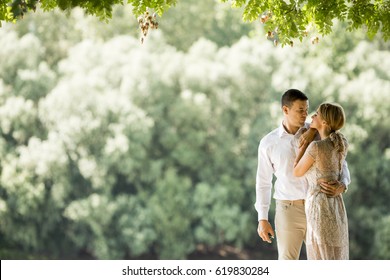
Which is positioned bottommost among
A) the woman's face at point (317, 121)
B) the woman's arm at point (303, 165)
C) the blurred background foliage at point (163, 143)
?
the woman's arm at point (303, 165)

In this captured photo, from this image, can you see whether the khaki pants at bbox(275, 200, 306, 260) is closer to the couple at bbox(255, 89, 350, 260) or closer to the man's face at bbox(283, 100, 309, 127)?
the couple at bbox(255, 89, 350, 260)

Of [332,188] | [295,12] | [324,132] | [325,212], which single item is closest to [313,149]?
[324,132]

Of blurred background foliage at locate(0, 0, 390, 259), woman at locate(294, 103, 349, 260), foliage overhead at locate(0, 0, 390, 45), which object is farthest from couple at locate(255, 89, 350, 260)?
blurred background foliage at locate(0, 0, 390, 259)

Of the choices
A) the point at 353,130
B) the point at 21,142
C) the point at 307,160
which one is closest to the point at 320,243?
the point at 307,160

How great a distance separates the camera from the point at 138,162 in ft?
59.9

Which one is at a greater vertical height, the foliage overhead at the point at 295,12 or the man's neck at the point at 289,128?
the foliage overhead at the point at 295,12

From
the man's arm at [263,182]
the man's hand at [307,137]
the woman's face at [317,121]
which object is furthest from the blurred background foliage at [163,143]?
the woman's face at [317,121]

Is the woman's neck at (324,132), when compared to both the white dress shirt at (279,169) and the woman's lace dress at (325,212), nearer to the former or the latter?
the woman's lace dress at (325,212)

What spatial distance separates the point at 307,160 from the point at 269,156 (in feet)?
1.12

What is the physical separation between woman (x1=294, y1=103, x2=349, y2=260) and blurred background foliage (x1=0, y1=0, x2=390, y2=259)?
46.0ft

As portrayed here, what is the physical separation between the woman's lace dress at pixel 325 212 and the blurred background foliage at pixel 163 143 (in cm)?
1402

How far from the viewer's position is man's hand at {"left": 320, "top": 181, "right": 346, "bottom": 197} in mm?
3426

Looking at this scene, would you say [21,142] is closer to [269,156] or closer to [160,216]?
[160,216]

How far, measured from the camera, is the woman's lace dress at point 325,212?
3.42 m
